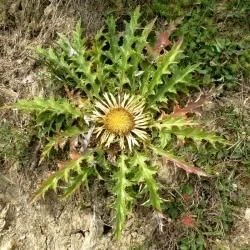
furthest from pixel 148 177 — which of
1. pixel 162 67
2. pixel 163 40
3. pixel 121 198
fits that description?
pixel 163 40

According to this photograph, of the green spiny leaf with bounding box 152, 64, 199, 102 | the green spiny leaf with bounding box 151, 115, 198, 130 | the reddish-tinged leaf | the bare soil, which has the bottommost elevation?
the bare soil

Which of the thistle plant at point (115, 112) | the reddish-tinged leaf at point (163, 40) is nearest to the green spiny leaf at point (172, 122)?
the thistle plant at point (115, 112)

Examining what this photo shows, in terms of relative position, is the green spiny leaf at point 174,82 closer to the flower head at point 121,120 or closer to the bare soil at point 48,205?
the flower head at point 121,120

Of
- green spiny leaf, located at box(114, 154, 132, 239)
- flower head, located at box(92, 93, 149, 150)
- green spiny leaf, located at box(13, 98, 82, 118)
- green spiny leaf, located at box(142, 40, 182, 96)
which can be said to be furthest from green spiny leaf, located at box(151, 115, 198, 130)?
green spiny leaf, located at box(13, 98, 82, 118)

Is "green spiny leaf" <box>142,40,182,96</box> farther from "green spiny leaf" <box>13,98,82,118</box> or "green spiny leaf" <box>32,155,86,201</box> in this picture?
"green spiny leaf" <box>32,155,86,201</box>

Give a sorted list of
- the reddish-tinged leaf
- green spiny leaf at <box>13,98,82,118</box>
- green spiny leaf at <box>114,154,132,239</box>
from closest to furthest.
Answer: green spiny leaf at <box>114,154,132,239</box>, green spiny leaf at <box>13,98,82,118</box>, the reddish-tinged leaf

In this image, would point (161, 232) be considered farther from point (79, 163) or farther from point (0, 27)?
point (0, 27)

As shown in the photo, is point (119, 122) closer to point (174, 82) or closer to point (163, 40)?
point (174, 82)

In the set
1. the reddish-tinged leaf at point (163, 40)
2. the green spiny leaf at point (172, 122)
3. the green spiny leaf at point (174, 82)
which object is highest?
the reddish-tinged leaf at point (163, 40)
